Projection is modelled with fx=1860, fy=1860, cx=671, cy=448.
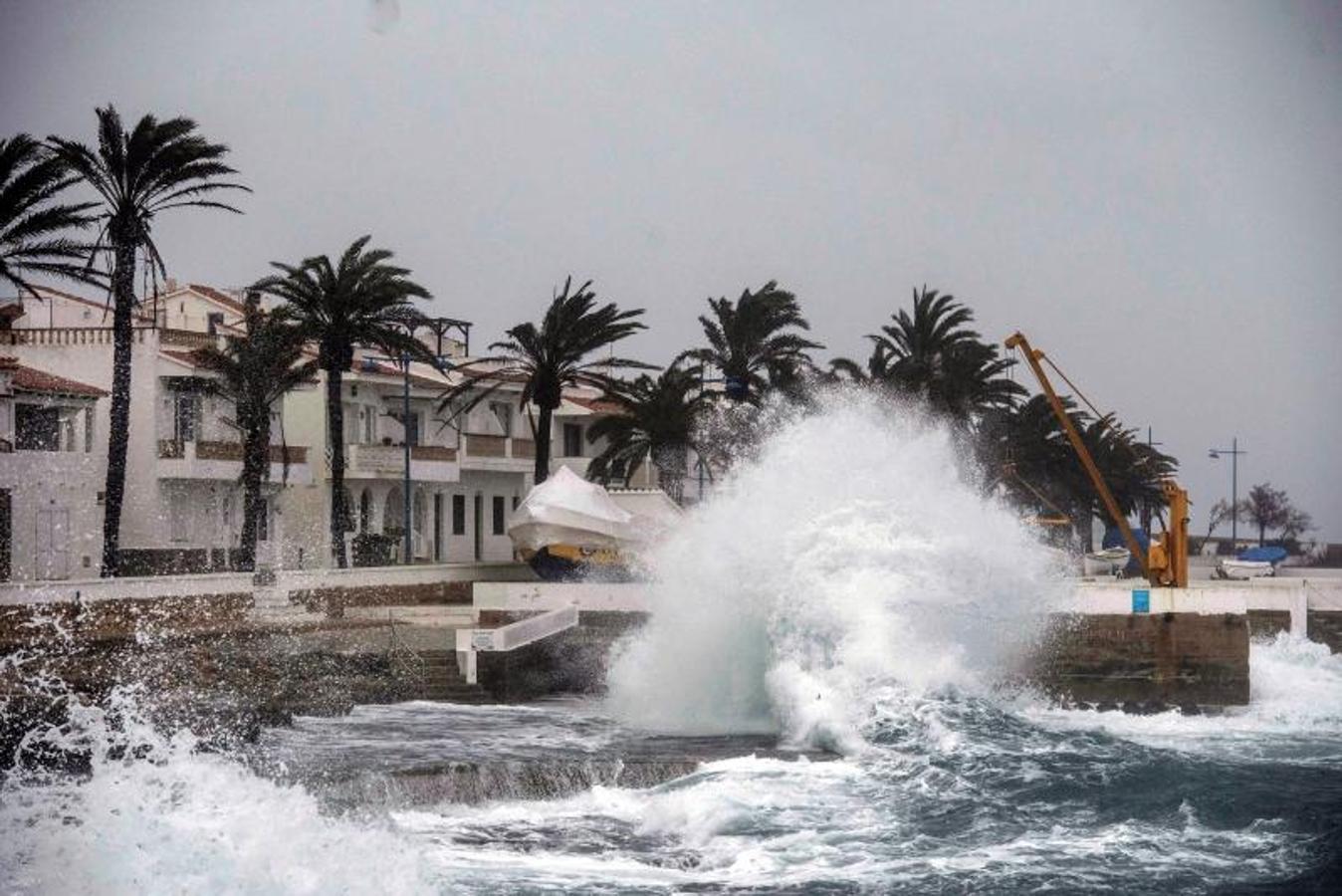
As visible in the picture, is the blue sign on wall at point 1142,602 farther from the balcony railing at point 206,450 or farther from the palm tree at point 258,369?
the balcony railing at point 206,450

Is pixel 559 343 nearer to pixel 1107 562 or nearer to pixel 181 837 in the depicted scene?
pixel 1107 562

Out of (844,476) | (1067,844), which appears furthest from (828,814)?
(844,476)

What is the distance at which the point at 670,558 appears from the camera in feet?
109

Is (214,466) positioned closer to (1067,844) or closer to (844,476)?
(844,476)

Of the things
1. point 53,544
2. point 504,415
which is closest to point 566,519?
point 53,544

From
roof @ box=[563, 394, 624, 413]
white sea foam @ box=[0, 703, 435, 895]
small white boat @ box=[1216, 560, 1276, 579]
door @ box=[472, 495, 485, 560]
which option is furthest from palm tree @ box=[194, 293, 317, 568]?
white sea foam @ box=[0, 703, 435, 895]

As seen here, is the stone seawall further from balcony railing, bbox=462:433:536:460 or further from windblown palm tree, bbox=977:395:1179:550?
balcony railing, bbox=462:433:536:460

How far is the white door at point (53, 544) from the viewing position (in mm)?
46000

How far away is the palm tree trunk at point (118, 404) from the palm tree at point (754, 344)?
23.5 metres

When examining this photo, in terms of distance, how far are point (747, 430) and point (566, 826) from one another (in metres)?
35.8

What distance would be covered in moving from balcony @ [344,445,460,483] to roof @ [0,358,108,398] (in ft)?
32.2

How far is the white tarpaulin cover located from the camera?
50.1 metres

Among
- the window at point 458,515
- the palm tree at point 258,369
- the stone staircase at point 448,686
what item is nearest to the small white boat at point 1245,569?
the window at point 458,515

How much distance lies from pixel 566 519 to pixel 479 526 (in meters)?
18.1
